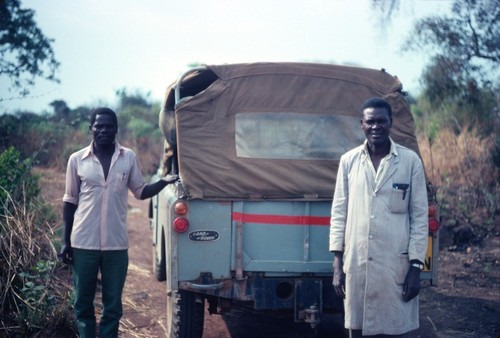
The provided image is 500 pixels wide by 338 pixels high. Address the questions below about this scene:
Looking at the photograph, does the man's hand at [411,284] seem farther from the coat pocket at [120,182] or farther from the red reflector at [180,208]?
Answer: the coat pocket at [120,182]

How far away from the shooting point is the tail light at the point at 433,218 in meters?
4.47

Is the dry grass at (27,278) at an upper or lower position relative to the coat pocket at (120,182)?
lower

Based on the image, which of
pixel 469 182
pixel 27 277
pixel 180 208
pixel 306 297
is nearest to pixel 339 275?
pixel 306 297

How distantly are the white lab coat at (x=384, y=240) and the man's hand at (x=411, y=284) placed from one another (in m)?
0.03

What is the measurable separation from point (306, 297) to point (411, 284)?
1.18 metres

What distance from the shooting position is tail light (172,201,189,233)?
14.0 feet

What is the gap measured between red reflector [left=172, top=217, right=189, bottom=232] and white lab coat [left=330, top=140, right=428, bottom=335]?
4.24 feet

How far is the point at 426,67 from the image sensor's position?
12078 millimetres

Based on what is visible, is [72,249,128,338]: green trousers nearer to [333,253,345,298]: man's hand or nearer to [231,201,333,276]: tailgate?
[231,201,333,276]: tailgate

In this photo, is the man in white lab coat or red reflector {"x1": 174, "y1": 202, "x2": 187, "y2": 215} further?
red reflector {"x1": 174, "y1": 202, "x2": 187, "y2": 215}

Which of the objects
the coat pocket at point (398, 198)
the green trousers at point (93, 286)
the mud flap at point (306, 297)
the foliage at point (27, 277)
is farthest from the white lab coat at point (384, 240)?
the foliage at point (27, 277)

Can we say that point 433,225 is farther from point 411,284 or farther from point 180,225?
point 180,225

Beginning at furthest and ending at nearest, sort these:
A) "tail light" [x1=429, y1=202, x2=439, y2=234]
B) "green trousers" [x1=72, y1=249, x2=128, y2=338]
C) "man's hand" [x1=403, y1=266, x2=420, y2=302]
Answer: "tail light" [x1=429, y1=202, x2=439, y2=234] → "green trousers" [x1=72, y1=249, x2=128, y2=338] → "man's hand" [x1=403, y1=266, x2=420, y2=302]

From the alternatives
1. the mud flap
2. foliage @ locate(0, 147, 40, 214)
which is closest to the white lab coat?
the mud flap
